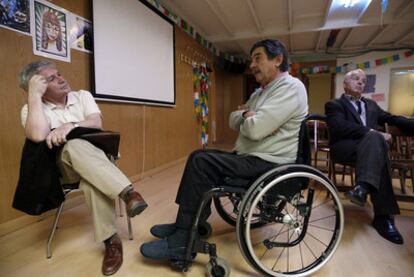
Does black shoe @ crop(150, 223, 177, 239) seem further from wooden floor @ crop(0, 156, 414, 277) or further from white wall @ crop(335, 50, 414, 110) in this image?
white wall @ crop(335, 50, 414, 110)

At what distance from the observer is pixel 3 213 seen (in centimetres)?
149

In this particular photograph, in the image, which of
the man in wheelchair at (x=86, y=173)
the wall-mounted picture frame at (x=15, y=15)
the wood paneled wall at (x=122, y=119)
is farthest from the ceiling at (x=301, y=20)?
the man in wheelchair at (x=86, y=173)

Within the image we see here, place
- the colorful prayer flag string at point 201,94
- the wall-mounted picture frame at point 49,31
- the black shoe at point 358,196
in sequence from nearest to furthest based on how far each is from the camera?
the black shoe at point 358,196, the wall-mounted picture frame at point 49,31, the colorful prayer flag string at point 201,94

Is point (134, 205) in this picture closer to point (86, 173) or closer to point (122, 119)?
point (86, 173)

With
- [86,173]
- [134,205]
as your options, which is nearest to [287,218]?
[134,205]

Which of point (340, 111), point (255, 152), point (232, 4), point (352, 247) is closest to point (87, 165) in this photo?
point (255, 152)

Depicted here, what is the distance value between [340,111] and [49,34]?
2133mm

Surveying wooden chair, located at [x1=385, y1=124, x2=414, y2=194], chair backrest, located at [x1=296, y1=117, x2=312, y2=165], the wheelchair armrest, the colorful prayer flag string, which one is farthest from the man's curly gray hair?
the colorful prayer flag string

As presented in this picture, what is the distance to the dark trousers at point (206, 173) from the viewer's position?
1.04 metres

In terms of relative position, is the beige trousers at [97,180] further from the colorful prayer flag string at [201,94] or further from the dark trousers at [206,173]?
the colorful prayer flag string at [201,94]

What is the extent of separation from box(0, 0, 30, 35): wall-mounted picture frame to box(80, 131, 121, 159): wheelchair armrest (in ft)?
3.05

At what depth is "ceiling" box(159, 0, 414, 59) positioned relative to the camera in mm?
3424

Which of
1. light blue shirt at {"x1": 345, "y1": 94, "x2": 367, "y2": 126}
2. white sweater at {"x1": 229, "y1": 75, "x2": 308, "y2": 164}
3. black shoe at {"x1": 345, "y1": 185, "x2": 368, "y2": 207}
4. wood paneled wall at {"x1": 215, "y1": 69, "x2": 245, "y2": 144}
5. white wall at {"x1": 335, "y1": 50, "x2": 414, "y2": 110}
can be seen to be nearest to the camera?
white sweater at {"x1": 229, "y1": 75, "x2": 308, "y2": 164}

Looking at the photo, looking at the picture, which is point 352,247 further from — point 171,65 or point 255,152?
point 171,65
